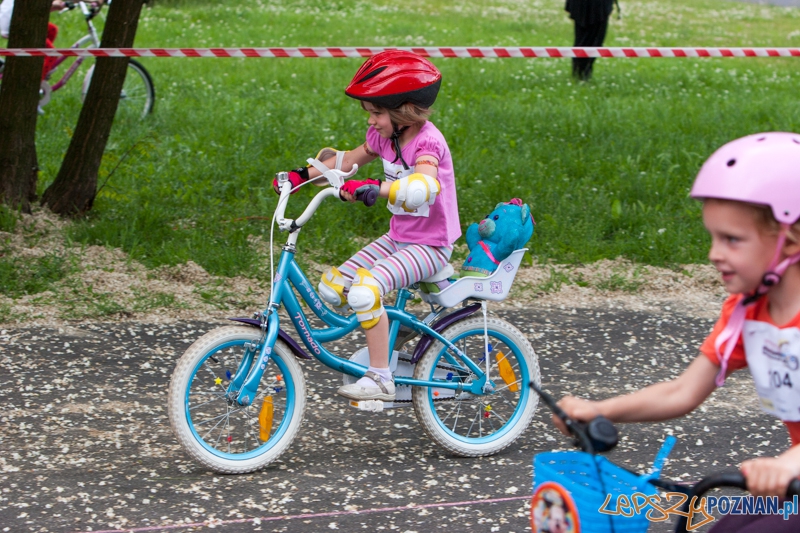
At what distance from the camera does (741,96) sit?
11.4 metres

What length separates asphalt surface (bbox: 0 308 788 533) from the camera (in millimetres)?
3557

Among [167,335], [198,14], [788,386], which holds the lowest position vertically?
[167,335]

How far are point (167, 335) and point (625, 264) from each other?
3.23 meters

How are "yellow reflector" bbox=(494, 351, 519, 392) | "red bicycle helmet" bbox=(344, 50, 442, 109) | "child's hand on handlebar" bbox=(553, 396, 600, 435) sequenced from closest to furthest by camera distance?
"child's hand on handlebar" bbox=(553, 396, 600, 435)
"red bicycle helmet" bbox=(344, 50, 442, 109)
"yellow reflector" bbox=(494, 351, 519, 392)

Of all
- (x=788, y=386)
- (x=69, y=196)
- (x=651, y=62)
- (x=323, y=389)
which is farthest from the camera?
(x=651, y=62)

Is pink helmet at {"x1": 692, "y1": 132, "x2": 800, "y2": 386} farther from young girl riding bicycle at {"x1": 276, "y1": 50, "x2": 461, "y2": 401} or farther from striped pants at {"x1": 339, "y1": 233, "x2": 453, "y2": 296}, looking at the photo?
striped pants at {"x1": 339, "y1": 233, "x2": 453, "y2": 296}

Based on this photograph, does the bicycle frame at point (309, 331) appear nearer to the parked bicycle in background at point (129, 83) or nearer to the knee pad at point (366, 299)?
the knee pad at point (366, 299)

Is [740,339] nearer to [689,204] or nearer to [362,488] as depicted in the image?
[362,488]

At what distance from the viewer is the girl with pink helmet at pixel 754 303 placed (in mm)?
1972

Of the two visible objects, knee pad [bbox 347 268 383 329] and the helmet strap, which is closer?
knee pad [bbox 347 268 383 329]

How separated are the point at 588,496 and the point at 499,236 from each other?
223cm

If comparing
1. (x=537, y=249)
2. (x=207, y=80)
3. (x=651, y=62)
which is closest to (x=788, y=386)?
(x=537, y=249)

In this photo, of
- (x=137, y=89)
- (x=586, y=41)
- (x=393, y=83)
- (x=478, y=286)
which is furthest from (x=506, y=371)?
(x=586, y=41)

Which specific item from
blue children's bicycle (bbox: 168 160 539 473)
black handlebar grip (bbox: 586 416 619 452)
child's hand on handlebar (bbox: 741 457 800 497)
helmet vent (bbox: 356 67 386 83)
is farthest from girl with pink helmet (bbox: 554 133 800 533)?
helmet vent (bbox: 356 67 386 83)
